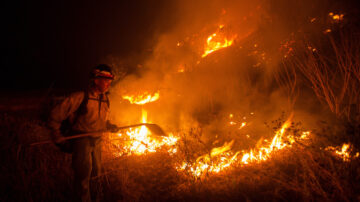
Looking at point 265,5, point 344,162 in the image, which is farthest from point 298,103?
point 344,162

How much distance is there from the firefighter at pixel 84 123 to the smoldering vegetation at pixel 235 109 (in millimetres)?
627

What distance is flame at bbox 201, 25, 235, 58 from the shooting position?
8055mm

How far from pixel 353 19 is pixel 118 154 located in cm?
802

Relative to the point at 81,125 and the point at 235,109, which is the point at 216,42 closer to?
the point at 235,109

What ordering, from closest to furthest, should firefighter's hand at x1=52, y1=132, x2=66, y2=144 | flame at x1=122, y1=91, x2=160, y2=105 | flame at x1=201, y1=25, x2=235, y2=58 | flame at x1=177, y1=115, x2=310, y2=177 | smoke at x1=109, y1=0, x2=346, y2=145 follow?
firefighter's hand at x1=52, y1=132, x2=66, y2=144
flame at x1=177, y1=115, x2=310, y2=177
smoke at x1=109, y1=0, x2=346, y2=145
flame at x1=201, y1=25, x2=235, y2=58
flame at x1=122, y1=91, x2=160, y2=105

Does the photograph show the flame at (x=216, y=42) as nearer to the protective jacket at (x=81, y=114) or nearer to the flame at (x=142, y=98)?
the flame at (x=142, y=98)

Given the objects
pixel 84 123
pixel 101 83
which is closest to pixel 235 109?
pixel 101 83

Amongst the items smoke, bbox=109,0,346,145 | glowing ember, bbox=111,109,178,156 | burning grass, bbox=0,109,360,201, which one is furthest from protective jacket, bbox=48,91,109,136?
smoke, bbox=109,0,346,145

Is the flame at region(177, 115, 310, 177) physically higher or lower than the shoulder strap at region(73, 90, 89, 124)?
lower

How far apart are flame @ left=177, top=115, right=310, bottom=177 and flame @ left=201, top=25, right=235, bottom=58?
12.8 ft

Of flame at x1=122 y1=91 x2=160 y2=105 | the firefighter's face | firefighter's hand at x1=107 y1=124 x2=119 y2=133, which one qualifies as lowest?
firefighter's hand at x1=107 y1=124 x2=119 y2=133

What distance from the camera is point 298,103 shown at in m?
7.78

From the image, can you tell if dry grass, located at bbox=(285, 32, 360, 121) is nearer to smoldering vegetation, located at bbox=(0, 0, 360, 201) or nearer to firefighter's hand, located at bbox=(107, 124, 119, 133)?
smoldering vegetation, located at bbox=(0, 0, 360, 201)

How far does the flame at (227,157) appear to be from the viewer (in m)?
4.60
